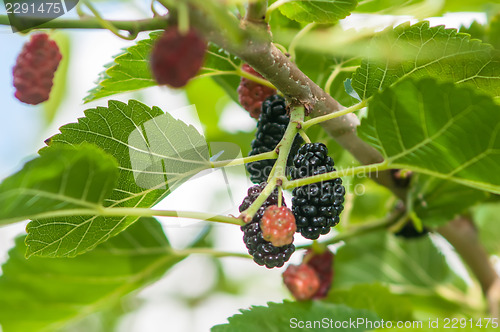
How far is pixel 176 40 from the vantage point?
1.28 feet

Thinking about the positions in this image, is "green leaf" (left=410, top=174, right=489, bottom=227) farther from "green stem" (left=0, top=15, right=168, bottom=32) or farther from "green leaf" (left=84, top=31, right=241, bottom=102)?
"green stem" (left=0, top=15, right=168, bottom=32)

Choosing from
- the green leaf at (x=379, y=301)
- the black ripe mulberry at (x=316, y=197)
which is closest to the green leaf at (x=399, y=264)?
the green leaf at (x=379, y=301)

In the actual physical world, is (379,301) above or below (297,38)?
below

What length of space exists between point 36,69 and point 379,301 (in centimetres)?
76

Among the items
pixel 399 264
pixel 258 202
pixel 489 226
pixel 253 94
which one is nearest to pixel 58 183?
pixel 258 202

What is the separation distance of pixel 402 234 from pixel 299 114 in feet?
2.01

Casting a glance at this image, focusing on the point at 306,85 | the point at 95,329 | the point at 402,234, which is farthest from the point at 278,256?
the point at 95,329

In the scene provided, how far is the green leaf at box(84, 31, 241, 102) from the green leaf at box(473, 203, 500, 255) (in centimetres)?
94

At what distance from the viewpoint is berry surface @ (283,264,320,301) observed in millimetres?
1026

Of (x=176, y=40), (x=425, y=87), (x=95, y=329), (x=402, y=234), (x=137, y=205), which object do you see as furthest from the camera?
(x=95, y=329)

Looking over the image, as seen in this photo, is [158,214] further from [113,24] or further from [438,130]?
[438,130]

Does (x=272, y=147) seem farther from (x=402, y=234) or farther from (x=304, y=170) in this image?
(x=402, y=234)

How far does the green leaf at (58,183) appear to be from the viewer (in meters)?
0.55

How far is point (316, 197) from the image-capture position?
0.73 m
